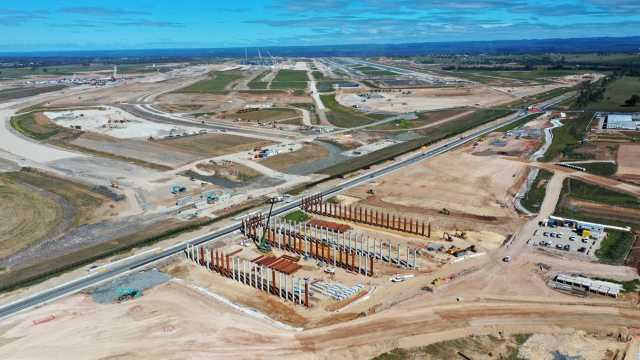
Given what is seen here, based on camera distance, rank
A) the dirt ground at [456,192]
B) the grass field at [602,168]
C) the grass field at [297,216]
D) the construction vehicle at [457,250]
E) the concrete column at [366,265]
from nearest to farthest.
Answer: the concrete column at [366,265], the construction vehicle at [457,250], the dirt ground at [456,192], the grass field at [297,216], the grass field at [602,168]

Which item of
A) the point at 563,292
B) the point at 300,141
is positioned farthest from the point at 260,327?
the point at 300,141

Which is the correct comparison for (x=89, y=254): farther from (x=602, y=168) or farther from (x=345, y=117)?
(x=345, y=117)

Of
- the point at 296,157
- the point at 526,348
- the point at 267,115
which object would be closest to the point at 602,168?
the point at 296,157

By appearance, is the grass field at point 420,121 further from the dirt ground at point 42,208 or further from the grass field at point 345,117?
the dirt ground at point 42,208

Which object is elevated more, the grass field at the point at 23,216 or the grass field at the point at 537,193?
the grass field at the point at 537,193

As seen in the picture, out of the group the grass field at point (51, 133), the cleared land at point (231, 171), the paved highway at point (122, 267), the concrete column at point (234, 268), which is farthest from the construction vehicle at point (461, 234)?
the grass field at point (51, 133)

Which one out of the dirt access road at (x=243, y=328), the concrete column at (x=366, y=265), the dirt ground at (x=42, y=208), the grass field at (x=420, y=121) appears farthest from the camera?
the grass field at (x=420, y=121)
